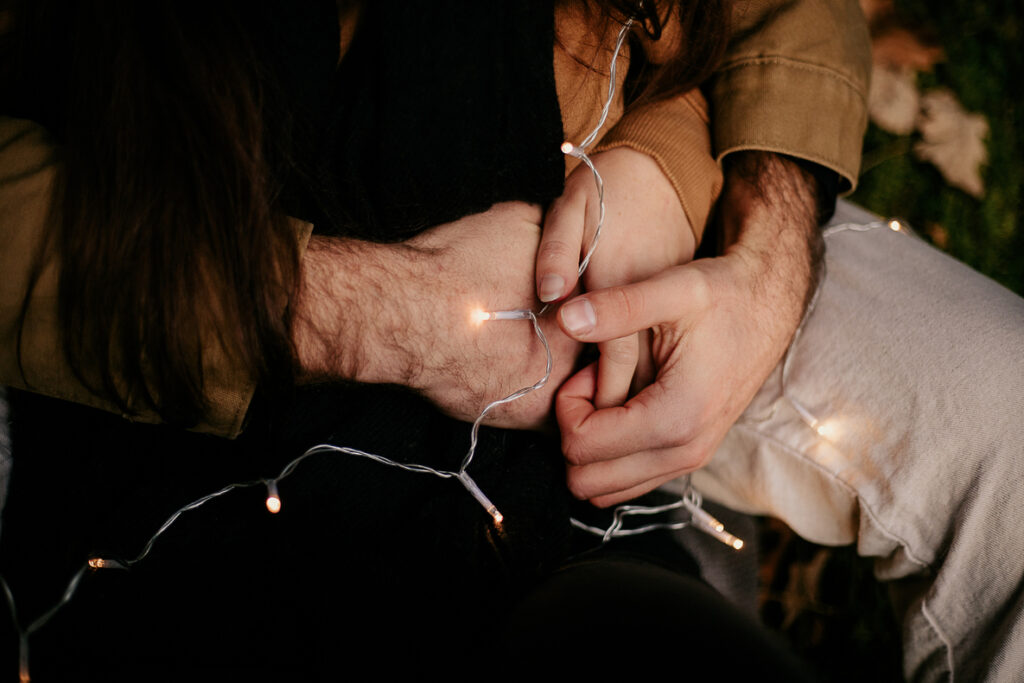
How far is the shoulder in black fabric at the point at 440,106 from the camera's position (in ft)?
2.61

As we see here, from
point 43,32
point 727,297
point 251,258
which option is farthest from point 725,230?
point 43,32

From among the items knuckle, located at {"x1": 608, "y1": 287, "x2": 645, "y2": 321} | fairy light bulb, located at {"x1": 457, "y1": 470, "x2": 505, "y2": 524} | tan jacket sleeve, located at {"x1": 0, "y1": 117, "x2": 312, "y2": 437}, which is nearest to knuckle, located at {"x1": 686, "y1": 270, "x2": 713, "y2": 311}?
knuckle, located at {"x1": 608, "y1": 287, "x2": 645, "y2": 321}

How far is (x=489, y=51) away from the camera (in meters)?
0.83

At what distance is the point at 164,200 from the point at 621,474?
0.73 meters

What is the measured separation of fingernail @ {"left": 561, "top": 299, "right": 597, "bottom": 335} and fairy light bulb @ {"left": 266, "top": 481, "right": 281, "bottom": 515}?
1.50ft

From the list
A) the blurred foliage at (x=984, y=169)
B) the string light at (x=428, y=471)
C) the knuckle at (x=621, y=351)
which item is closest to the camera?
the string light at (x=428, y=471)

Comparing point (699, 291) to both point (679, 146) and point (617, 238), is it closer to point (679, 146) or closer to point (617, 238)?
point (617, 238)

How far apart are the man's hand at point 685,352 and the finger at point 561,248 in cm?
4

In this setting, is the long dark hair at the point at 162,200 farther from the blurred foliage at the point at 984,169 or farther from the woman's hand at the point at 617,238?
the blurred foliage at the point at 984,169

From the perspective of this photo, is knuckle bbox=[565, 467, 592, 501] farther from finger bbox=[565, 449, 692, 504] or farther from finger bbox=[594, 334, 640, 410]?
finger bbox=[594, 334, 640, 410]

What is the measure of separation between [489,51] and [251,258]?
0.41 metres

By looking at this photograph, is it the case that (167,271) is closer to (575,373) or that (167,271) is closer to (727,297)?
(575,373)

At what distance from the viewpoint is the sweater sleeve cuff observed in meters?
1.09

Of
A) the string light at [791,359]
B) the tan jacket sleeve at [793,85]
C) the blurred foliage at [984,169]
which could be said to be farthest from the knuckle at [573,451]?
the blurred foliage at [984,169]
